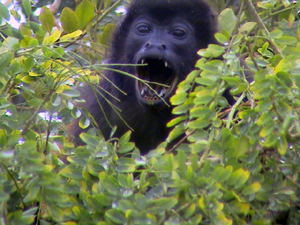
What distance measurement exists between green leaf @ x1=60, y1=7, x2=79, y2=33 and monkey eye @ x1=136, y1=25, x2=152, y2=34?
1.60 feet

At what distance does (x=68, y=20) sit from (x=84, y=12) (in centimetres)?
12

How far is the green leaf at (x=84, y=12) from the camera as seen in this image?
146 inches

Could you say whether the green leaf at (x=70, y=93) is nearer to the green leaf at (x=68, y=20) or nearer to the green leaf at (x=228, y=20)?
the green leaf at (x=68, y=20)

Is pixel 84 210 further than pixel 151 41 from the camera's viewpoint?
No

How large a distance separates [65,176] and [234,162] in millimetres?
651

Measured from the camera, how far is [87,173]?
93.4 inches

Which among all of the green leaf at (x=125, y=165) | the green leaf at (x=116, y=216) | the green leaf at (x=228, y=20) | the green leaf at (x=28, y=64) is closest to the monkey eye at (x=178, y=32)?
the green leaf at (x=228, y=20)

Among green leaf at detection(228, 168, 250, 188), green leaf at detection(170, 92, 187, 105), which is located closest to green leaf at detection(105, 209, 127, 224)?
green leaf at detection(228, 168, 250, 188)

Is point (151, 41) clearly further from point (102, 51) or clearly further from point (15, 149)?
point (15, 149)

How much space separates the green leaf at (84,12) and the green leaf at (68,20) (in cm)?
6

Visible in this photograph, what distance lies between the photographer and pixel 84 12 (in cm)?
376

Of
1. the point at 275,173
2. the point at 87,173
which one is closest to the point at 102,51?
the point at 87,173

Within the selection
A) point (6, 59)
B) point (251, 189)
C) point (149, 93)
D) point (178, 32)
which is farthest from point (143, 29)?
point (251, 189)

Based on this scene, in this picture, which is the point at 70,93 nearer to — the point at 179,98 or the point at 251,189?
the point at 179,98
